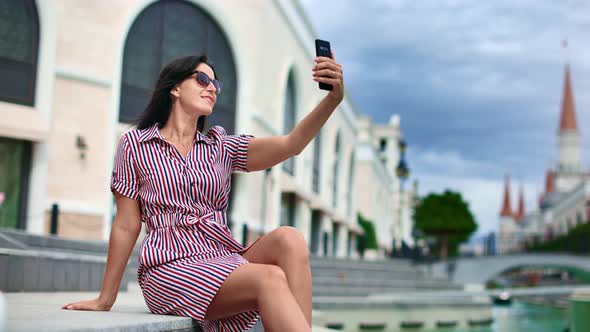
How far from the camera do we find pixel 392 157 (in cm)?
6406

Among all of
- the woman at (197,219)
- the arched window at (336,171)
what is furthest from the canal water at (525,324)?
the arched window at (336,171)

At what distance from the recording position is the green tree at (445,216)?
2216 inches

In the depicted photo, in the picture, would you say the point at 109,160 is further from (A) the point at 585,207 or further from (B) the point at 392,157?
(A) the point at 585,207

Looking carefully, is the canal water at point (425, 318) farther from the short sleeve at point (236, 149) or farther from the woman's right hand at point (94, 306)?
the woman's right hand at point (94, 306)

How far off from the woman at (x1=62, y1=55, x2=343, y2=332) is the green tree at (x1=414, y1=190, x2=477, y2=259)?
54.2 meters

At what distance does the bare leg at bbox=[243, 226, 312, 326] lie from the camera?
269 centimetres

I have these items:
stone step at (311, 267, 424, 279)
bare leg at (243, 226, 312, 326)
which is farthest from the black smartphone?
stone step at (311, 267, 424, 279)

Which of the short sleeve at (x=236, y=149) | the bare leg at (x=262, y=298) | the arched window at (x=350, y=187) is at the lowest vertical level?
the bare leg at (x=262, y=298)

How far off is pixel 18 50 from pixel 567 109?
395ft

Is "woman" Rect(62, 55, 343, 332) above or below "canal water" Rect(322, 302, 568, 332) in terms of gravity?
above

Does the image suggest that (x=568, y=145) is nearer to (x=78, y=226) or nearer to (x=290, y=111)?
(x=290, y=111)

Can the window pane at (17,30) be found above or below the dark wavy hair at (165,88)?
above

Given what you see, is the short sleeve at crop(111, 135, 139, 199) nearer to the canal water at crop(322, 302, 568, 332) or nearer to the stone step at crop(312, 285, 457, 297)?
the canal water at crop(322, 302, 568, 332)

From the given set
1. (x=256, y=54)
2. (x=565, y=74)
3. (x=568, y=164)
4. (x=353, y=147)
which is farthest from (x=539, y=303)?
(x=565, y=74)
